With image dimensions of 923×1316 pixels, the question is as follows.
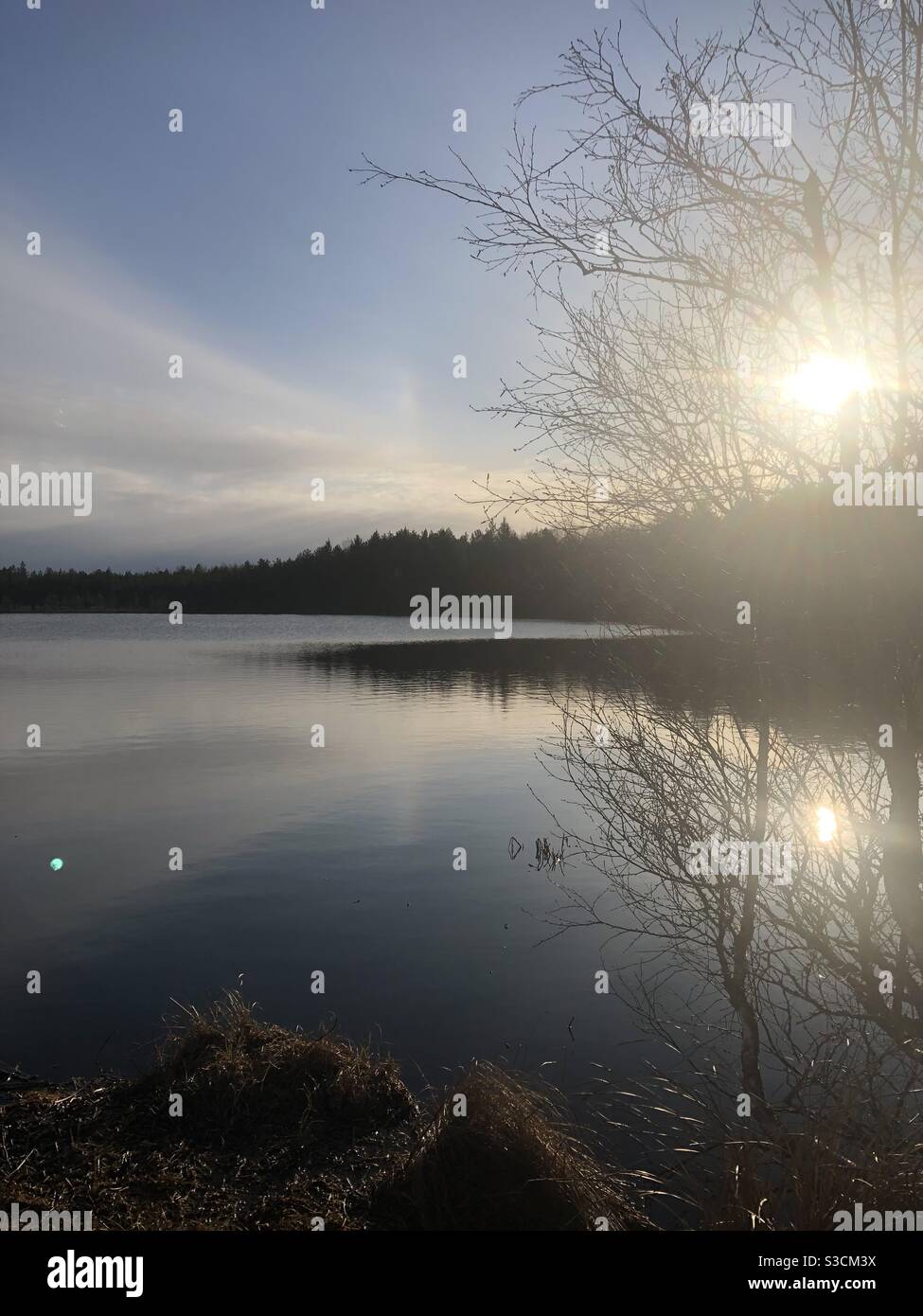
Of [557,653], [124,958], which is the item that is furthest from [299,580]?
[124,958]

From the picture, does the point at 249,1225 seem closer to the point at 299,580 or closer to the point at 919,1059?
the point at 919,1059

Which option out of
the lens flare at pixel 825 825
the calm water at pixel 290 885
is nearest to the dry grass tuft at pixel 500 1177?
the calm water at pixel 290 885

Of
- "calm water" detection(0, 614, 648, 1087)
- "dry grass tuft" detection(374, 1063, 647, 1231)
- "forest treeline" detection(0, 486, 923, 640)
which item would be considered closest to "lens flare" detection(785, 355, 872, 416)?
"forest treeline" detection(0, 486, 923, 640)

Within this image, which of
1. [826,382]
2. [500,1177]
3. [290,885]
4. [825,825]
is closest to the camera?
[826,382]

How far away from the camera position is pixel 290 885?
1734 centimetres

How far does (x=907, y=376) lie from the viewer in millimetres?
5328

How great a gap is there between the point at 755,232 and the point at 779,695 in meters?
3.18

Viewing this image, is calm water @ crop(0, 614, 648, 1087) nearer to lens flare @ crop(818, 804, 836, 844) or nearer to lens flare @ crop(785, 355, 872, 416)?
lens flare @ crop(818, 804, 836, 844)

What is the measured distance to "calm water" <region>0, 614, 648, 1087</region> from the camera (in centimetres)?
1123

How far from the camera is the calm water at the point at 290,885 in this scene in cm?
1123

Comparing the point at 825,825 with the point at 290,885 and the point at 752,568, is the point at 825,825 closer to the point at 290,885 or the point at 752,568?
the point at 752,568

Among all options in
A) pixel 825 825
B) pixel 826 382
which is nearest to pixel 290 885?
pixel 825 825

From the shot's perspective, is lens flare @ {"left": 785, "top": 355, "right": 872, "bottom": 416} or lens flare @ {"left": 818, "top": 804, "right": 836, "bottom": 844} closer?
lens flare @ {"left": 785, "top": 355, "right": 872, "bottom": 416}

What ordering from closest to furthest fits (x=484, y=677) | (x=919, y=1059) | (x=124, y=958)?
(x=919, y=1059) < (x=124, y=958) < (x=484, y=677)
